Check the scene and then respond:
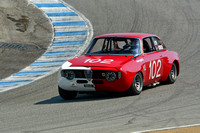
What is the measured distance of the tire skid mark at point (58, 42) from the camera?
502 inches

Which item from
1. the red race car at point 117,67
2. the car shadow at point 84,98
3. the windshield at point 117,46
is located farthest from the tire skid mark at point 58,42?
the red race car at point 117,67

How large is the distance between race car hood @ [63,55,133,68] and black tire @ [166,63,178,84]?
187cm

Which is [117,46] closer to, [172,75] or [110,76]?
[110,76]

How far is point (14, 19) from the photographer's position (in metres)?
18.6

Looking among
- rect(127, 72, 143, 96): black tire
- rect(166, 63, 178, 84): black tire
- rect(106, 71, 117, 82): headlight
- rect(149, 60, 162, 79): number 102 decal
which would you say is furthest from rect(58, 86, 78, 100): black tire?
rect(166, 63, 178, 84): black tire

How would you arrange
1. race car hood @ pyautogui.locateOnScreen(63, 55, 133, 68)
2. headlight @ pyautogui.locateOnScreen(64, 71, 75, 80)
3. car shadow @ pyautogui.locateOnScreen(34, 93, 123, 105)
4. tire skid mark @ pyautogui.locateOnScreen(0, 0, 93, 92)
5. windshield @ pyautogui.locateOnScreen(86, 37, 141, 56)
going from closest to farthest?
race car hood @ pyautogui.locateOnScreen(63, 55, 133, 68) → headlight @ pyautogui.locateOnScreen(64, 71, 75, 80) → car shadow @ pyautogui.locateOnScreen(34, 93, 123, 105) → windshield @ pyautogui.locateOnScreen(86, 37, 141, 56) → tire skid mark @ pyautogui.locateOnScreen(0, 0, 93, 92)

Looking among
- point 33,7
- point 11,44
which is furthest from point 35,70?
point 33,7

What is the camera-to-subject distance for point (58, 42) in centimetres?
1672

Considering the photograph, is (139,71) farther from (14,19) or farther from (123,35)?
(14,19)

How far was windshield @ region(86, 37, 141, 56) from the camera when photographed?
9.88 metres

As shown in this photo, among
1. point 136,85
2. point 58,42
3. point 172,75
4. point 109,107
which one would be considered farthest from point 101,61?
point 58,42

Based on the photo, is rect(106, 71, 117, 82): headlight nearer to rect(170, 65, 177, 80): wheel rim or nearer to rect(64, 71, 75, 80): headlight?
rect(64, 71, 75, 80): headlight

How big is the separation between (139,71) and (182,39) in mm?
7964

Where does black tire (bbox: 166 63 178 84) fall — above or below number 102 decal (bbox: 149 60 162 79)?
below
